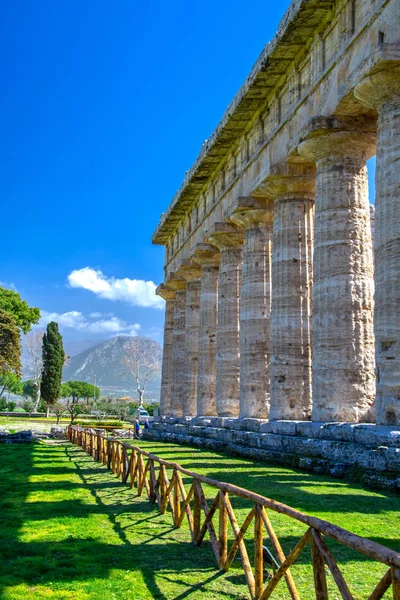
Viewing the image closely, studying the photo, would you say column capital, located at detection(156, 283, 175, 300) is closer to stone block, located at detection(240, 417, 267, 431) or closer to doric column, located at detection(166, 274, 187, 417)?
doric column, located at detection(166, 274, 187, 417)

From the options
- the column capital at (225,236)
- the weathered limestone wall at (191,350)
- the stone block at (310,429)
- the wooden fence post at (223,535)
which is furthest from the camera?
the weathered limestone wall at (191,350)

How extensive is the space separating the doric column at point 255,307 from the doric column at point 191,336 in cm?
919

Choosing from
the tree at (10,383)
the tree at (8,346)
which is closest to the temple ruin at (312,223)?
the tree at (8,346)

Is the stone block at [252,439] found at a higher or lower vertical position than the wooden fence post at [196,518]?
higher

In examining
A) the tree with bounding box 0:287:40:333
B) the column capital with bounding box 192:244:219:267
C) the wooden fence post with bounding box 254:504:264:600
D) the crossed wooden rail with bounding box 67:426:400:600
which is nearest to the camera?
the crossed wooden rail with bounding box 67:426:400:600

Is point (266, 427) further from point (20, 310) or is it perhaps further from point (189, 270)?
point (20, 310)

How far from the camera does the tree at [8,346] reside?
57375 mm

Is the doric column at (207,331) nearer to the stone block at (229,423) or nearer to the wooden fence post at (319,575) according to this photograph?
the stone block at (229,423)

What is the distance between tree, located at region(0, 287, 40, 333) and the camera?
233 feet

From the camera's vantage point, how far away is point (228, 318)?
25516mm

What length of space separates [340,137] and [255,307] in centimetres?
791

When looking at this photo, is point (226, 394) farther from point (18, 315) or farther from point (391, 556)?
point (18, 315)

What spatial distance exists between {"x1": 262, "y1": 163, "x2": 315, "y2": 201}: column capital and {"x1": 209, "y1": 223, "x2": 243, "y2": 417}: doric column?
587 cm

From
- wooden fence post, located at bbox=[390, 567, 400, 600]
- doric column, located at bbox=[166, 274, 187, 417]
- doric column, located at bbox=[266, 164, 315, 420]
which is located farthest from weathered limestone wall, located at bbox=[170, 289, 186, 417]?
wooden fence post, located at bbox=[390, 567, 400, 600]
